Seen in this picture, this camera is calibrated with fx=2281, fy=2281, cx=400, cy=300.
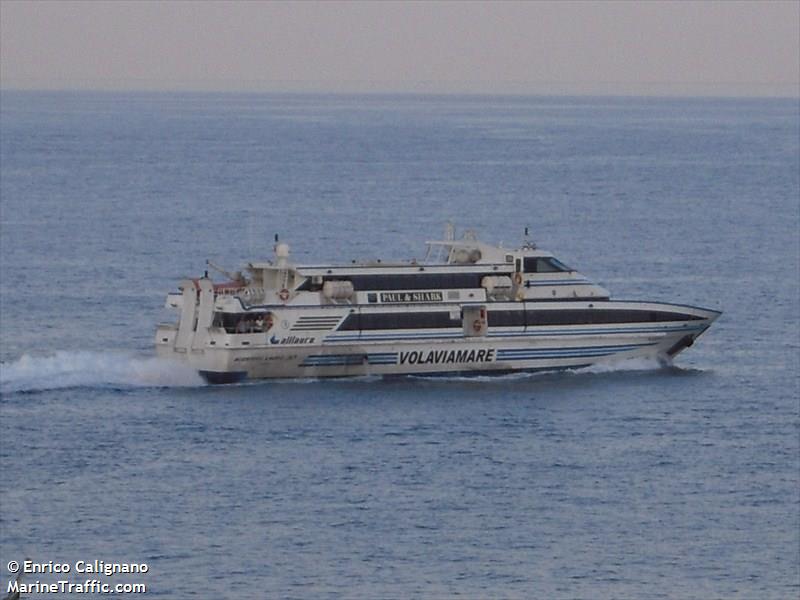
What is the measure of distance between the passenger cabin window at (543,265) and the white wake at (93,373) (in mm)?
12327

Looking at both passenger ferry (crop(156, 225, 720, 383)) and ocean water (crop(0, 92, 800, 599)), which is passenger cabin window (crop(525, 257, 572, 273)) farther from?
ocean water (crop(0, 92, 800, 599))

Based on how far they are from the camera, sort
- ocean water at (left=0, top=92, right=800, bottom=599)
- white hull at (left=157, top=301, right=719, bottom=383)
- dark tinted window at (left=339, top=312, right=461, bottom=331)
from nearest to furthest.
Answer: ocean water at (left=0, top=92, right=800, bottom=599)
white hull at (left=157, top=301, right=719, bottom=383)
dark tinted window at (left=339, top=312, right=461, bottom=331)

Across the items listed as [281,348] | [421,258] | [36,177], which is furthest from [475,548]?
[36,177]

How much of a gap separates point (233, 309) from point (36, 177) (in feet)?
340

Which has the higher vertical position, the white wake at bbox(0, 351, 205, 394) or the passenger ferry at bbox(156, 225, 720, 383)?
the passenger ferry at bbox(156, 225, 720, 383)

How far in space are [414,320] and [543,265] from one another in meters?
5.43

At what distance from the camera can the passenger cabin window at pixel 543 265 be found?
78750 millimetres

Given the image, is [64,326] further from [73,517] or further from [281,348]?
[73,517]

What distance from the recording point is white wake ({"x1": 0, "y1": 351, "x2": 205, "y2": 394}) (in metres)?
73.6

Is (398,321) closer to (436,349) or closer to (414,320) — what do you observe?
(414,320)

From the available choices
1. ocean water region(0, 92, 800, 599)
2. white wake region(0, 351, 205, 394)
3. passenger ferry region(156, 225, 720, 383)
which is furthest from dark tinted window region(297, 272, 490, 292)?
white wake region(0, 351, 205, 394)

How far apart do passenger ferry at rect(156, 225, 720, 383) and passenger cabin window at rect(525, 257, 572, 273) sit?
3 cm

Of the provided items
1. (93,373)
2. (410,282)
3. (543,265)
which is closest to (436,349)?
(410,282)

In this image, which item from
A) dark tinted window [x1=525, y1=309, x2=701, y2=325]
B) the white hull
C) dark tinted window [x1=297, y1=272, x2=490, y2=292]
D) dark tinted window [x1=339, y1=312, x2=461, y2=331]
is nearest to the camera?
the white hull
